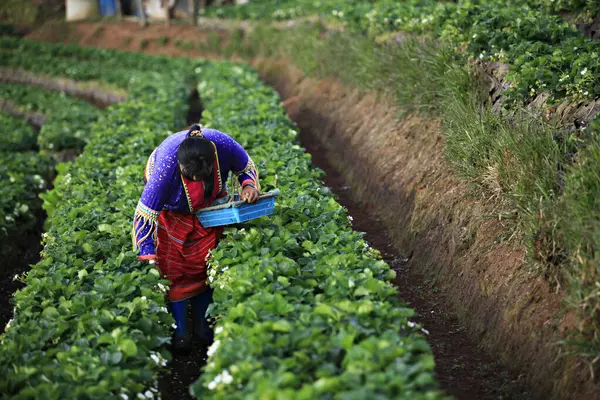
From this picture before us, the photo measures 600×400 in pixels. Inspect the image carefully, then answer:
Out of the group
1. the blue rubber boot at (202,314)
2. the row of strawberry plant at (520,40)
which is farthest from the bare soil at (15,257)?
the row of strawberry plant at (520,40)

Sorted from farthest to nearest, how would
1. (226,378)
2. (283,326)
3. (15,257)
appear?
(15,257)
(283,326)
(226,378)

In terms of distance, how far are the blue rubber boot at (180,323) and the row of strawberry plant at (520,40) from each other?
3.66 metres

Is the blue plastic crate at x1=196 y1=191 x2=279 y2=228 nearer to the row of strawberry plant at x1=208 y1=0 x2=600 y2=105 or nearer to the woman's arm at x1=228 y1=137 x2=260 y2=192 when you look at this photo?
the woman's arm at x1=228 y1=137 x2=260 y2=192

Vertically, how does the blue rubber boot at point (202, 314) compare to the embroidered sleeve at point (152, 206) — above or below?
below

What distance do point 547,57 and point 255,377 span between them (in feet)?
17.0

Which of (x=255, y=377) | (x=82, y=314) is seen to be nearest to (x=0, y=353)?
(x=82, y=314)

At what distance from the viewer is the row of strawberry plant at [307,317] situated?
3717 mm

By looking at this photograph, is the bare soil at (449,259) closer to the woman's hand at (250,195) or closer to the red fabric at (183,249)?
the woman's hand at (250,195)

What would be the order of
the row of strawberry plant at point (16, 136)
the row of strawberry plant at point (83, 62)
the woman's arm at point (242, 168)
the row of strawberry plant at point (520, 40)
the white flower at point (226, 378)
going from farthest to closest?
the row of strawberry plant at point (83, 62) < the row of strawberry plant at point (16, 136) < the row of strawberry plant at point (520, 40) < the woman's arm at point (242, 168) < the white flower at point (226, 378)

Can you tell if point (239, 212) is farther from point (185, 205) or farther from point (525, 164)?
point (525, 164)

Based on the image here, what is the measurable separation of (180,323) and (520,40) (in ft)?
16.2

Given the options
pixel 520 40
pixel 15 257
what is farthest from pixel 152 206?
Answer: pixel 520 40

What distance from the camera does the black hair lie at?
214 inches

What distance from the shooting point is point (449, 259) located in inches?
285
